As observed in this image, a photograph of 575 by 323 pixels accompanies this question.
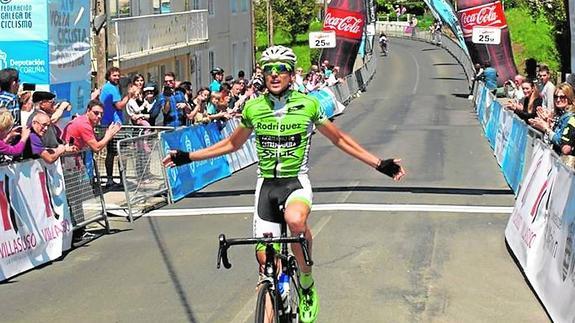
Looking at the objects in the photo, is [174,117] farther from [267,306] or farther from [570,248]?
[267,306]

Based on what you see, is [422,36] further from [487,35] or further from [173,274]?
[173,274]

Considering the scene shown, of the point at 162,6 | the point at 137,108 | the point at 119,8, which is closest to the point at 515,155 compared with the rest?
the point at 137,108

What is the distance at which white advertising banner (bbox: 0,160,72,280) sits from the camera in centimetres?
1038

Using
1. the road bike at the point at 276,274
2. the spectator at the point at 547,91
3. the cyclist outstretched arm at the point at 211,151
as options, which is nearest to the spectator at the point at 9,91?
the cyclist outstretched arm at the point at 211,151

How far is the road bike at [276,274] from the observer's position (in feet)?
19.7

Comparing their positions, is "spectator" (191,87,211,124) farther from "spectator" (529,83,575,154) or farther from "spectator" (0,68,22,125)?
"spectator" (529,83,575,154)

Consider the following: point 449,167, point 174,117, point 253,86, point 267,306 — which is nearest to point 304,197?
point 267,306

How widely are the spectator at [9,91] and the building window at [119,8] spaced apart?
17.0m

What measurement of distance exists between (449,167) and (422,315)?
Result: 11658mm

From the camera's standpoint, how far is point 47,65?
15367mm

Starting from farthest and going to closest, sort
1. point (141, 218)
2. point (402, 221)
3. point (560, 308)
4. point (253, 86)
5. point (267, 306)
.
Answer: point (253, 86), point (141, 218), point (402, 221), point (560, 308), point (267, 306)

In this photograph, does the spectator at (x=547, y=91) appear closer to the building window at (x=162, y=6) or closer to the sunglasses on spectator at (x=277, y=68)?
the sunglasses on spectator at (x=277, y=68)

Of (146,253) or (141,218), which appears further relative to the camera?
(141,218)

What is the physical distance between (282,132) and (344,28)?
36.6 meters
